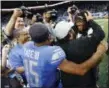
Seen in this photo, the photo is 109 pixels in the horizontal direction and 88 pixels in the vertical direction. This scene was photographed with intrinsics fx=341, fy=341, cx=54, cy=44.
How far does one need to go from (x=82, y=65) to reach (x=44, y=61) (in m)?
0.32

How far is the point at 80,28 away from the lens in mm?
3246

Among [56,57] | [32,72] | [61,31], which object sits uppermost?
[61,31]

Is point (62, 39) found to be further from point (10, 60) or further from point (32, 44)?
point (10, 60)

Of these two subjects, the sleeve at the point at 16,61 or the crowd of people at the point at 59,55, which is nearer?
the crowd of people at the point at 59,55

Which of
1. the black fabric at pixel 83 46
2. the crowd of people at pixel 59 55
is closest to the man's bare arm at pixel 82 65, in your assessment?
the crowd of people at pixel 59 55

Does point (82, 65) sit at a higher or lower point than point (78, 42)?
lower

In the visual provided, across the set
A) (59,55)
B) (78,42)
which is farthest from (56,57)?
(78,42)

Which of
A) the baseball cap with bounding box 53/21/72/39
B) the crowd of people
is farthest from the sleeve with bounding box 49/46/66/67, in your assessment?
the baseball cap with bounding box 53/21/72/39

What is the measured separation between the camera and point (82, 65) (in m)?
2.64

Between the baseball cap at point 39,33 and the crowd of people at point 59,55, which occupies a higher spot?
the baseball cap at point 39,33

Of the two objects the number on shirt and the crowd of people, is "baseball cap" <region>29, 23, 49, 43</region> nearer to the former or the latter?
the crowd of people

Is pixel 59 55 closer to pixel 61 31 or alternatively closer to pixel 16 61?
pixel 61 31

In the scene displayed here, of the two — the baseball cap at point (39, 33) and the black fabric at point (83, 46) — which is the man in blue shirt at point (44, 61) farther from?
the black fabric at point (83, 46)

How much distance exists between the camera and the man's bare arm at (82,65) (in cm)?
256
